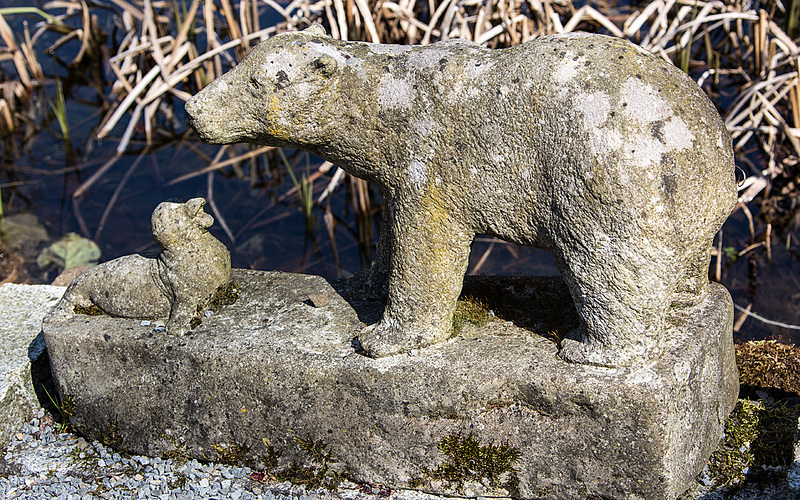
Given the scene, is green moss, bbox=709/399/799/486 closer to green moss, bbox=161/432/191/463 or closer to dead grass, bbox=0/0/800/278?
dead grass, bbox=0/0/800/278

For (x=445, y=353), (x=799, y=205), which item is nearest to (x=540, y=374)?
(x=445, y=353)

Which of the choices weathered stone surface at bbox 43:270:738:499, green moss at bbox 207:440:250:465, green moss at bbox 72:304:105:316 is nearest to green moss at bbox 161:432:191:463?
weathered stone surface at bbox 43:270:738:499

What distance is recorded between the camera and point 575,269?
3.10 meters

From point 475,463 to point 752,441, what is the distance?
122cm

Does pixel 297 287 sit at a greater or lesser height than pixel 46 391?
greater

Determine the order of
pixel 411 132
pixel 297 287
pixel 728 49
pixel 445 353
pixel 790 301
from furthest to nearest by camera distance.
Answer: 1. pixel 728 49
2. pixel 790 301
3. pixel 297 287
4. pixel 445 353
5. pixel 411 132

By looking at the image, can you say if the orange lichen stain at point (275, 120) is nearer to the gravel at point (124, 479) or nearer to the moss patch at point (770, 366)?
the gravel at point (124, 479)

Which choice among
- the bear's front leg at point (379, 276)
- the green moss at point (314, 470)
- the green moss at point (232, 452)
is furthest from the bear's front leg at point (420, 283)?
the green moss at point (232, 452)

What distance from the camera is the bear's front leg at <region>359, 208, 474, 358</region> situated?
329 centimetres

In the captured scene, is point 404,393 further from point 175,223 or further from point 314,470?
point 175,223

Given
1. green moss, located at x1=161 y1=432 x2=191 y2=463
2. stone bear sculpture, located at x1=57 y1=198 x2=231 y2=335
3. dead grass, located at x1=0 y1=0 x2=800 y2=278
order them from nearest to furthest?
stone bear sculpture, located at x1=57 y1=198 x2=231 y2=335 < green moss, located at x1=161 y1=432 x2=191 y2=463 < dead grass, located at x1=0 y1=0 x2=800 y2=278

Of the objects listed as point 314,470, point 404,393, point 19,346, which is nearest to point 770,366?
point 404,393

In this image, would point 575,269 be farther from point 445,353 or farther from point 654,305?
point 445,353

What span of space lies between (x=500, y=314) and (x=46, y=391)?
212cm
